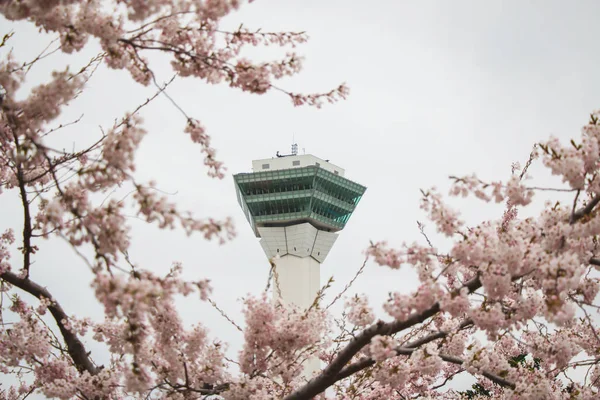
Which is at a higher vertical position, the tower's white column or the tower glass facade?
the tower glass facade

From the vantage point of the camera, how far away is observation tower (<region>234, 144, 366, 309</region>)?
225 ft

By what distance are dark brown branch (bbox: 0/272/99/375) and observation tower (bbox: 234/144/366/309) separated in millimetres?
62024

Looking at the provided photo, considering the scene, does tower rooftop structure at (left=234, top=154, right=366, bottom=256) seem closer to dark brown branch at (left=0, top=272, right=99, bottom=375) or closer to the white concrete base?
the white concrete base

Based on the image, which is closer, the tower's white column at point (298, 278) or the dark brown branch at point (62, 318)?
the dark brown branch at point (62, 318)

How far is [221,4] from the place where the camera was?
14.4ft

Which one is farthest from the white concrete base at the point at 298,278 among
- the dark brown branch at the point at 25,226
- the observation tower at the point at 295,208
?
the dark brown branch at the point at 25,226

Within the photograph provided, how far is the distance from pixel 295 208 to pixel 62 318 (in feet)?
210

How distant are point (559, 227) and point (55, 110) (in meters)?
3.98

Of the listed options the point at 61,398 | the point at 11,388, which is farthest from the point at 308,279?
the point at 61,398

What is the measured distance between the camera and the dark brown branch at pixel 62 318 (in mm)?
5677

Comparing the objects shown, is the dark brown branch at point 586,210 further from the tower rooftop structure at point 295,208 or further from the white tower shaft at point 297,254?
the white tower shaft at point 297,254

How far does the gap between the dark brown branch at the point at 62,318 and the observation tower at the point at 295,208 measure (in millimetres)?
62024

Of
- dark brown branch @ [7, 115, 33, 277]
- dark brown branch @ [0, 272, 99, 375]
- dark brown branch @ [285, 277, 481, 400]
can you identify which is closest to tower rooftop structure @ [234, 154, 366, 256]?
dark brown branch @ [0, 272, 99, 375]

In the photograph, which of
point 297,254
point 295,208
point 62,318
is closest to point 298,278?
point 297,254
